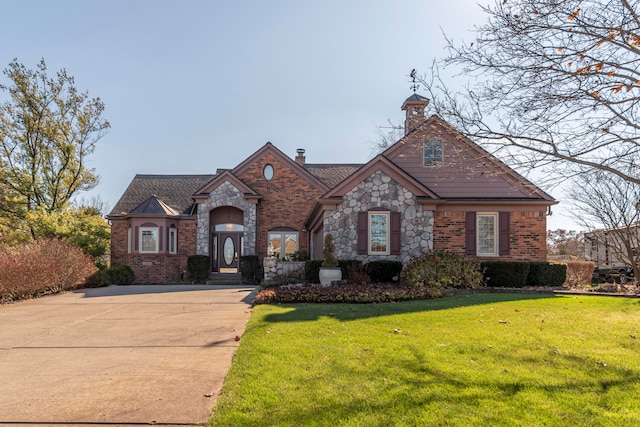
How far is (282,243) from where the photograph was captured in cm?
2112

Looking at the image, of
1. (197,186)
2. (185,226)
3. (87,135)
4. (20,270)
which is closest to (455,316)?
(20,270)

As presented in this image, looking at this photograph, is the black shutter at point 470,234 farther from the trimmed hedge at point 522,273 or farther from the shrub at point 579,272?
the shrub at point 579,272

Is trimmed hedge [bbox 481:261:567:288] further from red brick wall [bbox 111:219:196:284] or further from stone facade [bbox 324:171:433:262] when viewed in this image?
red brick wall [bbox 111:219:196:284]

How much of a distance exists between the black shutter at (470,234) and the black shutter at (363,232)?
3.77 meters

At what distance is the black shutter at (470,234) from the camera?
15.7m

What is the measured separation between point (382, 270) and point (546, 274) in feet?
17.5

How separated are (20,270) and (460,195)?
47.4ft

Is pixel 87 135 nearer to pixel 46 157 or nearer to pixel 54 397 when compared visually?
pixel 46 157

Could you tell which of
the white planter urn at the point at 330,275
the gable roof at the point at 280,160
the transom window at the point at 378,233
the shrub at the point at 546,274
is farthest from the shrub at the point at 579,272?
the gable roof at the point at 280,160

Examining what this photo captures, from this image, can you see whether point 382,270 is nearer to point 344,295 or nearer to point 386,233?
point 386,233

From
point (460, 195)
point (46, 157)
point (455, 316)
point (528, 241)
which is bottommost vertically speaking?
point (455, 316)

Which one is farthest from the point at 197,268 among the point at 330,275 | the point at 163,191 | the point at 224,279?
the point at 330,275

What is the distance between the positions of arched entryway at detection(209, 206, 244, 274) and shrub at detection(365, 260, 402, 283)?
9.31 metres

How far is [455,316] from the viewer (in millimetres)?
8141
